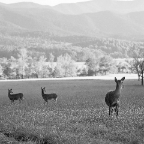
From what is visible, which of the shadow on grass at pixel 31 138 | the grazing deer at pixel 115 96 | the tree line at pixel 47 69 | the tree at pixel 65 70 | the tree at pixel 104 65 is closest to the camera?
the shadow on grass at pixel 31 138

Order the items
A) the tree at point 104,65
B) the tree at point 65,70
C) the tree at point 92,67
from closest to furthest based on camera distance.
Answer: the tree at point 65,70, the tree at point 92,67, the tree at point 104,65

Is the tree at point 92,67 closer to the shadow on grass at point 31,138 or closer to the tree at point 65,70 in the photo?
the tree at point 65,70

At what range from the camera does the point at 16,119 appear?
1448 centimetres

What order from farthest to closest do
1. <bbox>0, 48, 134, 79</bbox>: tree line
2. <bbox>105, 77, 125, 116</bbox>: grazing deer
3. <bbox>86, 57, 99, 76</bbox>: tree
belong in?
<bbox>86, 57, 99, 76</bbox>: tree → <bbox>0, 48, 134, 79</bbox>: tree line → <bbox>105, 77, 125, 116</bbox>: grazing deer

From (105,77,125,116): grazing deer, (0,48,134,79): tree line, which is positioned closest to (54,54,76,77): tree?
(0,48,134,79): tree line

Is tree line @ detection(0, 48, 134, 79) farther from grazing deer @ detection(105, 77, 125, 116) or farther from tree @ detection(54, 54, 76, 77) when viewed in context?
grazing deer @ detection(105, 77, 125, 116)

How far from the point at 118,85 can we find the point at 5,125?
212 inches

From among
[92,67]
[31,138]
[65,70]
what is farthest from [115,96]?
[65,70]

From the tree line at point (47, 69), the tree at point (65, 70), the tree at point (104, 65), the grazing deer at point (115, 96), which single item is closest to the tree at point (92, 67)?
the tree line at point (47, 69)

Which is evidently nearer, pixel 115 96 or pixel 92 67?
pixel 115 96

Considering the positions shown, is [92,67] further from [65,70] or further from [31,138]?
[31,138]

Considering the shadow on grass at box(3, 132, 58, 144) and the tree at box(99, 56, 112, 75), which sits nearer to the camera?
the shadow on grass at box(3, 132, 58, 144)

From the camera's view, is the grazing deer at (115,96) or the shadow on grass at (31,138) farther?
the grazing deer at (115,96)

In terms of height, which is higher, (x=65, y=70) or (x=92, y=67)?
(x=92, y=67)
